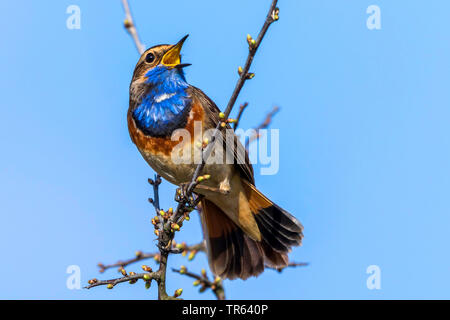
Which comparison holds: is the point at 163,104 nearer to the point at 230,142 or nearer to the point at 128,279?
the point at 230,142

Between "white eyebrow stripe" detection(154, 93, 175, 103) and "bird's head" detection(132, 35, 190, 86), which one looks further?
"bird's head" detection(132, 35, 190, 86)

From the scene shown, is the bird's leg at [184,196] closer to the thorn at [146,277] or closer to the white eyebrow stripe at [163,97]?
the thorn at [146,277]

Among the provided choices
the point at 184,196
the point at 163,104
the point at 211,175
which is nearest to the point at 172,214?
the point at 184,196

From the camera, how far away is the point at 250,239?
7.43m

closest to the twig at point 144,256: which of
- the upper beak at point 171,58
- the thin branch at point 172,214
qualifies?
the thin branch at point 172,214

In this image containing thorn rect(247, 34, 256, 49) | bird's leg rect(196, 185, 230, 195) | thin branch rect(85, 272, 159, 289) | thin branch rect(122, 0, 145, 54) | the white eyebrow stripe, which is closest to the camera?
thorn rect(247, 34, 256, 49)

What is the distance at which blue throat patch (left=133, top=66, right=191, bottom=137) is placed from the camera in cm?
630

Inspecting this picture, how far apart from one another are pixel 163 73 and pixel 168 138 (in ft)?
3.02

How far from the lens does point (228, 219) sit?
7469 mm

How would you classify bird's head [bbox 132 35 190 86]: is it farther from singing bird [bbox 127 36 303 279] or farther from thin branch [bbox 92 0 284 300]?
thin branch [bbox 92 0 284 300]

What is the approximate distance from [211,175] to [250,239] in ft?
4.47

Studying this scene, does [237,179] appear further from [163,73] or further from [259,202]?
[163,73]

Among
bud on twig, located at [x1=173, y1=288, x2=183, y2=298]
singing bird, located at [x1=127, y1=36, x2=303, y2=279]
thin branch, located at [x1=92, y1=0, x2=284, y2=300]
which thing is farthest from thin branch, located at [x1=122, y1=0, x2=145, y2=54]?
bud on twig, located at [x1=173, y1=288, x2=183, y2=298]
